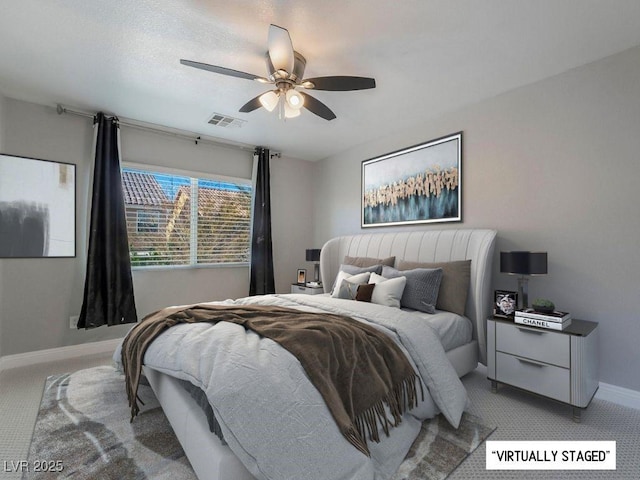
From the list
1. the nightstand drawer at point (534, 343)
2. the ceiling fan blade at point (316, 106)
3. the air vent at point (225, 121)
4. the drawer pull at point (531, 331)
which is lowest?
the nightstand drawer at point (534, 343)

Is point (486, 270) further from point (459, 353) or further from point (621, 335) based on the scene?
point (621, 335)

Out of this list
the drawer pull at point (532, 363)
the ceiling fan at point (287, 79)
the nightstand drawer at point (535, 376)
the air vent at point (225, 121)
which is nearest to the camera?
the ceiling fan at point (287, 79)

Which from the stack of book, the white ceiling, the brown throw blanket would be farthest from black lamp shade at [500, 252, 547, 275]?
the white ceiling

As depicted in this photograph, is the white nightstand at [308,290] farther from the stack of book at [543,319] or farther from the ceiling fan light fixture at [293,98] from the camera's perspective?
the ceiling fan light fixture at [293,98]

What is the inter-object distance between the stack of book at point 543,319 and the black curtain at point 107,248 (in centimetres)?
384

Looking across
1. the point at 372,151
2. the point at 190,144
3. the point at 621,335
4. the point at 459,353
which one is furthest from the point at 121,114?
the point at 621,335

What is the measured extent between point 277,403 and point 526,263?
2.14 meters

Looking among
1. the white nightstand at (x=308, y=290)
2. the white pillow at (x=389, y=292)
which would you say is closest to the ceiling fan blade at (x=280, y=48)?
the white pillow at (x=389, y=292)

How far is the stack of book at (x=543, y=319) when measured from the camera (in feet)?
7.27

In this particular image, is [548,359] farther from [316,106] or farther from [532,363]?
[316,106]

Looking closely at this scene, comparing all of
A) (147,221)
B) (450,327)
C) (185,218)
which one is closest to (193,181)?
(185,218)

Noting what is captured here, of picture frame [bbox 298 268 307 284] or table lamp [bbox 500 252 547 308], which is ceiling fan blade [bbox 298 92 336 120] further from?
picture frame [bbox 298 268 307 284]

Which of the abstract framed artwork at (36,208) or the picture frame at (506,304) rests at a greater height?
the abstract framed artwork at (36,208)

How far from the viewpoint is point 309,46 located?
2318mm
